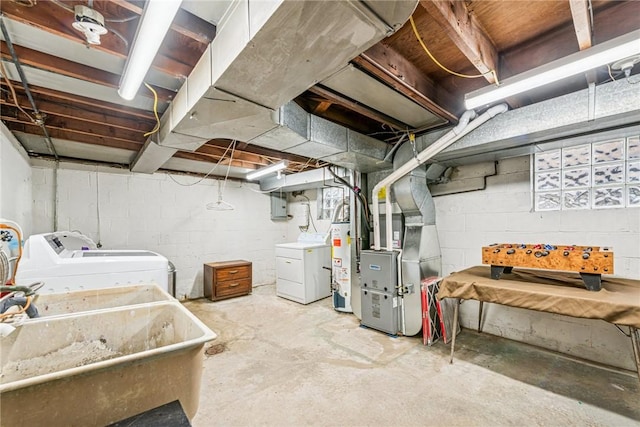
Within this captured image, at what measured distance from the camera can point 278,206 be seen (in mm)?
5984

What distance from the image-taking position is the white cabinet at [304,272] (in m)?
4.49

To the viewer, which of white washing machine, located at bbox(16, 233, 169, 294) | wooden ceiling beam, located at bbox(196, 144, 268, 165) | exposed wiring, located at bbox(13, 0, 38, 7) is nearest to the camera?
exposed wiring, located at bbox(13, 0, 38, 7)

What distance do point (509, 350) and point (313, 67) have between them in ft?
10.6

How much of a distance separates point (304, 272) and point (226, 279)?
1.38 meters

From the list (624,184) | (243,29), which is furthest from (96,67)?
(624,184)

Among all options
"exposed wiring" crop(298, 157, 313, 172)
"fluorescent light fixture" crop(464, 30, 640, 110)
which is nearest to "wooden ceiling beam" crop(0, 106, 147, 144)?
"exposed wiring" crop(298, 157, 313, 172)

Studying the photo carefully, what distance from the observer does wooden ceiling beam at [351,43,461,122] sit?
170 centimetres

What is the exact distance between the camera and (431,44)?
183cm

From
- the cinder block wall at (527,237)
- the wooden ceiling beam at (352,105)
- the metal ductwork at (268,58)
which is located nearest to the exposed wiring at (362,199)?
the cinder block wall at (527,237)

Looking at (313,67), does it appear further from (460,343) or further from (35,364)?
(460,343)

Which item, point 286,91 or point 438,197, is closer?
point 286,91

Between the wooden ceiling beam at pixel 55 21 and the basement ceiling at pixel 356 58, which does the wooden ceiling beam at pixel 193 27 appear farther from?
the wooden ceiling beam at pixel 55 21

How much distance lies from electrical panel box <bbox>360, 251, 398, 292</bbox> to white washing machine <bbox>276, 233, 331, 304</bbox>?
1311mm

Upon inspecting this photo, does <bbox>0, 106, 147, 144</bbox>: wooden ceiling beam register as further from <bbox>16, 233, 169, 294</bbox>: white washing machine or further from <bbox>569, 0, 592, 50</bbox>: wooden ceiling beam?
<bbox>569, 0, 592, 50</bbox>: wooden ceiling beam
